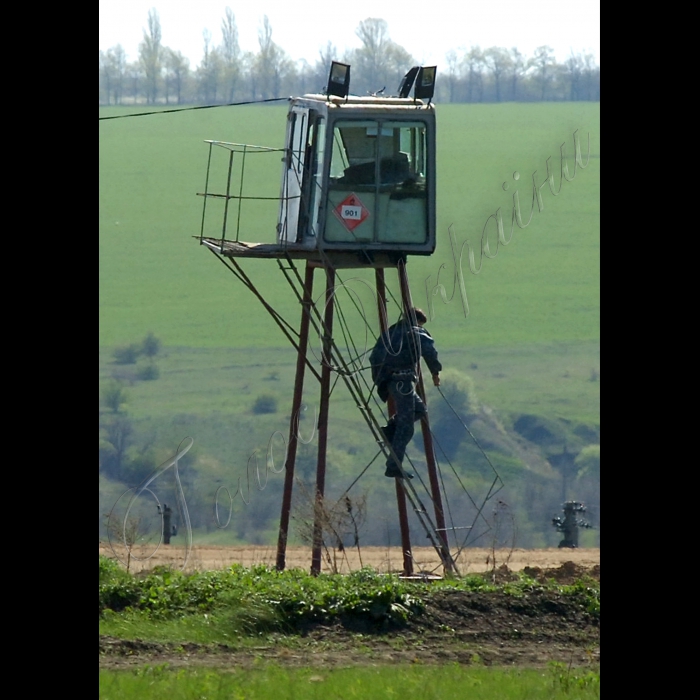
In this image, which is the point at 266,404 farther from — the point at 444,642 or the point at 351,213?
the point at 444,642

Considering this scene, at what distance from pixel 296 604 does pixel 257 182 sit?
7241 centimetres

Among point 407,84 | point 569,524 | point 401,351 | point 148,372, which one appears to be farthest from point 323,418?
point 148,372

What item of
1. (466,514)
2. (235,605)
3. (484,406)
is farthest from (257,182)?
(235,605)

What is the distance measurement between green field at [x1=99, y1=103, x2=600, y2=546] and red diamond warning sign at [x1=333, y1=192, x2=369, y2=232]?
101 ft

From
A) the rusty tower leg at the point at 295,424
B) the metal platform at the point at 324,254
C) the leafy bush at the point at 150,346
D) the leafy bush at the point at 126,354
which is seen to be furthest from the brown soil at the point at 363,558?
the leafy bush at the point at 150,346

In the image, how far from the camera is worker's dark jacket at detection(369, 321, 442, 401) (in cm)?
1692

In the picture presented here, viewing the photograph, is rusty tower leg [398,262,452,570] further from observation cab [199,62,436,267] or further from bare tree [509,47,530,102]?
bare tree [509,47,530,102]

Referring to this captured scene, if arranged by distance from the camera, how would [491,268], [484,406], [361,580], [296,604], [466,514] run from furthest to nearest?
[491,268] < [484,406] < [466,514] < [361,580] < [296,604]

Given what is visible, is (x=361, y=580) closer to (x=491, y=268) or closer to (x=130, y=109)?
(x=491, y=268)

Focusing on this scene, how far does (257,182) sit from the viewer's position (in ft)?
278

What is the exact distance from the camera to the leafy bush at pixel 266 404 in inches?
2475

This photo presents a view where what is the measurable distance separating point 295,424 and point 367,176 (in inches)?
139

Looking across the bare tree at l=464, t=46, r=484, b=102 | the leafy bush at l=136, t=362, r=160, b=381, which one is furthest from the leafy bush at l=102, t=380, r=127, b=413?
the bare tree at l=464, t=46, r=484, b=102
